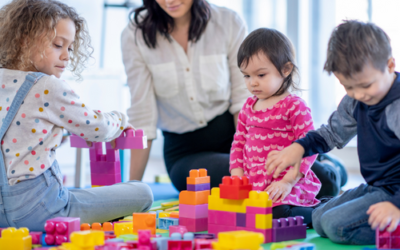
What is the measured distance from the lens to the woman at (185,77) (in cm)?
159

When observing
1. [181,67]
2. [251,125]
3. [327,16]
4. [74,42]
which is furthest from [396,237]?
[327,16]

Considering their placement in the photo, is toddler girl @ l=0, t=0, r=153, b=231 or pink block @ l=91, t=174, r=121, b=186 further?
pink block @ l=91, t=174, r=121, b=186

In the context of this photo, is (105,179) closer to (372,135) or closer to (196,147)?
(196,147)

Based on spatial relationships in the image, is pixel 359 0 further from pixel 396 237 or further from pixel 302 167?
pixel 396 237

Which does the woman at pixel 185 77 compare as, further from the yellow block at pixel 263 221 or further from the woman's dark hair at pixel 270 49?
the yellow block at pixel 263 221

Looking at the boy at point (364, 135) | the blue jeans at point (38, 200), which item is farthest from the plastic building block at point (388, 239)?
the blue jeans at point (38, 200)

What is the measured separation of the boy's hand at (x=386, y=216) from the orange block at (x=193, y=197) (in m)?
0.39

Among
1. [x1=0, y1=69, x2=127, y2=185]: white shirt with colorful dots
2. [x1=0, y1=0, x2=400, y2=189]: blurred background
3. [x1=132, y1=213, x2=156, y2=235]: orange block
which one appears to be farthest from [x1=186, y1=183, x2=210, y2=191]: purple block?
[x1=0, y1=0, x2=400, y2=189]: blurred background

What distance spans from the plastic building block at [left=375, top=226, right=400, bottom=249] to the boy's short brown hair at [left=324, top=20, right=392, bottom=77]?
306mm

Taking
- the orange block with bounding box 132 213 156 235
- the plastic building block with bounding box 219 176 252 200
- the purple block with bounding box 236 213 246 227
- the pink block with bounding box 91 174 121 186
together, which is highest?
the plastic building block with bounding box 219 176 252 200

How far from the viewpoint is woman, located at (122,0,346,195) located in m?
1.59

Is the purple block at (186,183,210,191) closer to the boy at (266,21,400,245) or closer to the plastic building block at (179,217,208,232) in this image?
the plastic building block at (179,217,208,232)

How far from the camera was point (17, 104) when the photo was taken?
37.8 inches

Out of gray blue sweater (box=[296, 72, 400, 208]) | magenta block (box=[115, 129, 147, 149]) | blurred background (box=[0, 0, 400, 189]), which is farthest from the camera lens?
blurred background (box=[0, 0, 400, 189])
